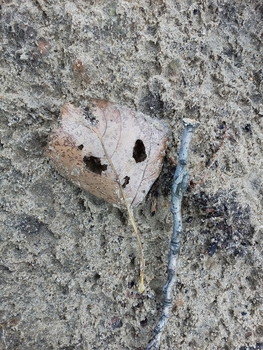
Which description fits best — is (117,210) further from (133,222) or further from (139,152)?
(139,152)

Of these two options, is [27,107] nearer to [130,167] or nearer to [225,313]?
[130,167]

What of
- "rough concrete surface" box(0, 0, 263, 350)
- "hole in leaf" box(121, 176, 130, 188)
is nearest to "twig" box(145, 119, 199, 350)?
"rough concrete surface" box(0, 0, 263, 350)

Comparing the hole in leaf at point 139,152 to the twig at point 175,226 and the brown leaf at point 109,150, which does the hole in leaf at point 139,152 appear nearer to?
the brown leaf at point 109,150

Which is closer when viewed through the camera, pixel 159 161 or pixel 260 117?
pixel 159 161

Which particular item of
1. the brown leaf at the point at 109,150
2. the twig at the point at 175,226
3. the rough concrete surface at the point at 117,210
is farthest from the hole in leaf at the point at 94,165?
the twig at the point at 175,226

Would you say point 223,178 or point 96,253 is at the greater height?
point 223,178

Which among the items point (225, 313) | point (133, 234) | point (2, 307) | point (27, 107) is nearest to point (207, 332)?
point (225, 313)

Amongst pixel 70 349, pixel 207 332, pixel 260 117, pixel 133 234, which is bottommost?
pixel 70 349
